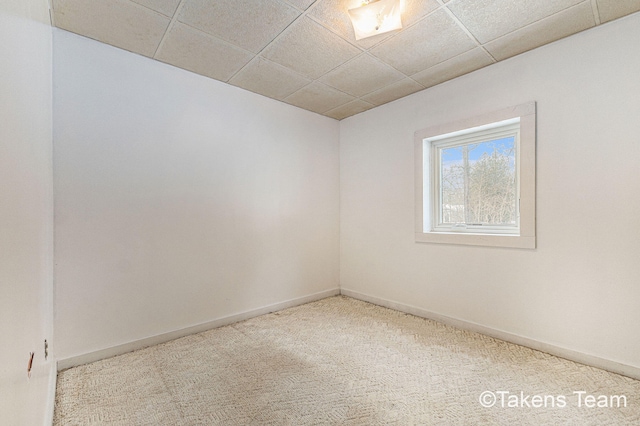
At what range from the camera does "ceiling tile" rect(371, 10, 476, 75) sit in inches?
81.2

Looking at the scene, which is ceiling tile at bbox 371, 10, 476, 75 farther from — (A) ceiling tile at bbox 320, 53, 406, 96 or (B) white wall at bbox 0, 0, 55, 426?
(B) white wall at bbox 0, 0, 55, 426

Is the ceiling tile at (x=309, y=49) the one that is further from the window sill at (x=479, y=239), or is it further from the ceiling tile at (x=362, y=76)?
the window sill at (x=479, y=239)

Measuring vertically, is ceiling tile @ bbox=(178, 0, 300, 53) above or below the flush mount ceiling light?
above

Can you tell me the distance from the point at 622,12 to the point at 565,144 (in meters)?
0.86

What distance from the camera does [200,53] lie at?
2.37 m

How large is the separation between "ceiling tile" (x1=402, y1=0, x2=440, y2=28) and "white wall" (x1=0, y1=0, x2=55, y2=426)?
196cm

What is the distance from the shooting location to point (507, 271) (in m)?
2.46

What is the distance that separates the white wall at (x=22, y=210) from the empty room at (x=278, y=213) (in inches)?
1.1

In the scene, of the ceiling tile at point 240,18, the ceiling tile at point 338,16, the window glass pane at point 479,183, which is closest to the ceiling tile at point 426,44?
the ceiling tile at point 338,16

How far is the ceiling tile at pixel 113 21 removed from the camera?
6.06 ft

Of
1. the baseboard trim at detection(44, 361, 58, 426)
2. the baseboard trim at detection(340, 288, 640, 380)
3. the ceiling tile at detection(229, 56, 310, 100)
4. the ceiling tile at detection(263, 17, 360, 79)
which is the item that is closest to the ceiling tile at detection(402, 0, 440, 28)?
the ceiling tile at detection(263, 17, 360, 79)

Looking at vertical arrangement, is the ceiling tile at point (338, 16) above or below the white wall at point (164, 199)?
above

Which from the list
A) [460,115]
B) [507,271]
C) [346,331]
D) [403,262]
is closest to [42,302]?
[346,331]

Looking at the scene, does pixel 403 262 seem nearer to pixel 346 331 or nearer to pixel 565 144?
pixel 346 331
